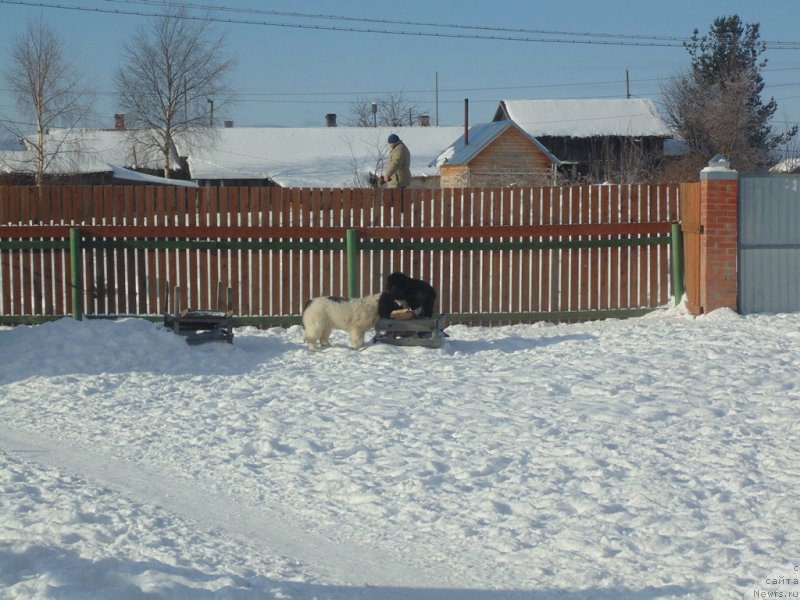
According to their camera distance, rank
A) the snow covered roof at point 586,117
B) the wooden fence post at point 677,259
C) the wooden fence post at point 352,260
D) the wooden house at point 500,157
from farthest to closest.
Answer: the snow covered roof at point 586,117
the wooden house at point 500,157
the wooden fence post at point 677,259
the wooden fence post at point 352,260

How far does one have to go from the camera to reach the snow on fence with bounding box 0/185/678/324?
39.9 feet

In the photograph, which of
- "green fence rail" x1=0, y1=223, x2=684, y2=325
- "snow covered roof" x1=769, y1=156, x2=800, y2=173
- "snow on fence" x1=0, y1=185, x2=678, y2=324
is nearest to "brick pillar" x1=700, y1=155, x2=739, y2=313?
"green fence rail" x1=0, y1=223, x2=684, y2=325

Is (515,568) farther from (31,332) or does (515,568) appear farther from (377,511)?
(31,332)

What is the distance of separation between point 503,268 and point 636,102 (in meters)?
38.9

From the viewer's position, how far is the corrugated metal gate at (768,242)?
1202cm

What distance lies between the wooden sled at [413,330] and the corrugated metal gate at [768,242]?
4.34 metres

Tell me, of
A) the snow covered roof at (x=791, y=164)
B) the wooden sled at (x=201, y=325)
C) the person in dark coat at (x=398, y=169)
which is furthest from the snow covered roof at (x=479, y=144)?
the wooden sled at (x=201, y=325)

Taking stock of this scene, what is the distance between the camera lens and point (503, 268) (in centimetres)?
1237

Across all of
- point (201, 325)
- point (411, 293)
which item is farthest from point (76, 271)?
point (411, 293)

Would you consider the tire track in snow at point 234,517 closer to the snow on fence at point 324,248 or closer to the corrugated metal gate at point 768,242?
the snow on fence at point 324,248

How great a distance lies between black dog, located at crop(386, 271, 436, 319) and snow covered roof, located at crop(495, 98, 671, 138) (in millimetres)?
37112

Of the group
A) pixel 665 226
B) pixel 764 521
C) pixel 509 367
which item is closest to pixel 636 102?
pixel 665 226

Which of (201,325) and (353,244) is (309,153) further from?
(201,325)

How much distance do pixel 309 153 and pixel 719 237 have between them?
1631 inches
